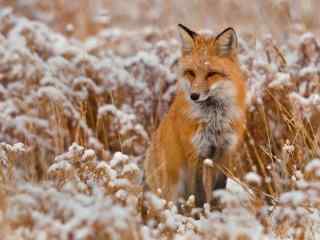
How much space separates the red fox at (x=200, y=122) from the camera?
5.54 meters

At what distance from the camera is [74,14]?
11.3 meters

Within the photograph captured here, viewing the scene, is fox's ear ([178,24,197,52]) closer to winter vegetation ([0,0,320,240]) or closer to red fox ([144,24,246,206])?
red fox ([144,24,246,206])

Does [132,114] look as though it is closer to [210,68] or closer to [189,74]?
[189,74]

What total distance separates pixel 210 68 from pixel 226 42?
321 mm

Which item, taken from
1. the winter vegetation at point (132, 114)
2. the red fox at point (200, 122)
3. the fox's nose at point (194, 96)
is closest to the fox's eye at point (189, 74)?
the red fox at point (200, 122)

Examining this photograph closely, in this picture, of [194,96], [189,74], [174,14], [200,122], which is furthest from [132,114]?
[174,14]

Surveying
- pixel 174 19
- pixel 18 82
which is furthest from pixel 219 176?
pixel 174 19

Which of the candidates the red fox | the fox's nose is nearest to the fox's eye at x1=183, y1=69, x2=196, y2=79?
the red fox

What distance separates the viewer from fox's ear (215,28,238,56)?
5.59 m

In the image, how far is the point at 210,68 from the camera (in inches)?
215

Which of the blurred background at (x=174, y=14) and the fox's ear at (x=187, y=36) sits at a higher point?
the blurred background at (x=174, y=14)

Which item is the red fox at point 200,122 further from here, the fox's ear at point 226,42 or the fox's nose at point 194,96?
the fox's nose at point 194,96

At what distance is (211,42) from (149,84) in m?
1.90

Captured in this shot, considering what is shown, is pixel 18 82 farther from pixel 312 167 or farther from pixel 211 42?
pixel 312 167
